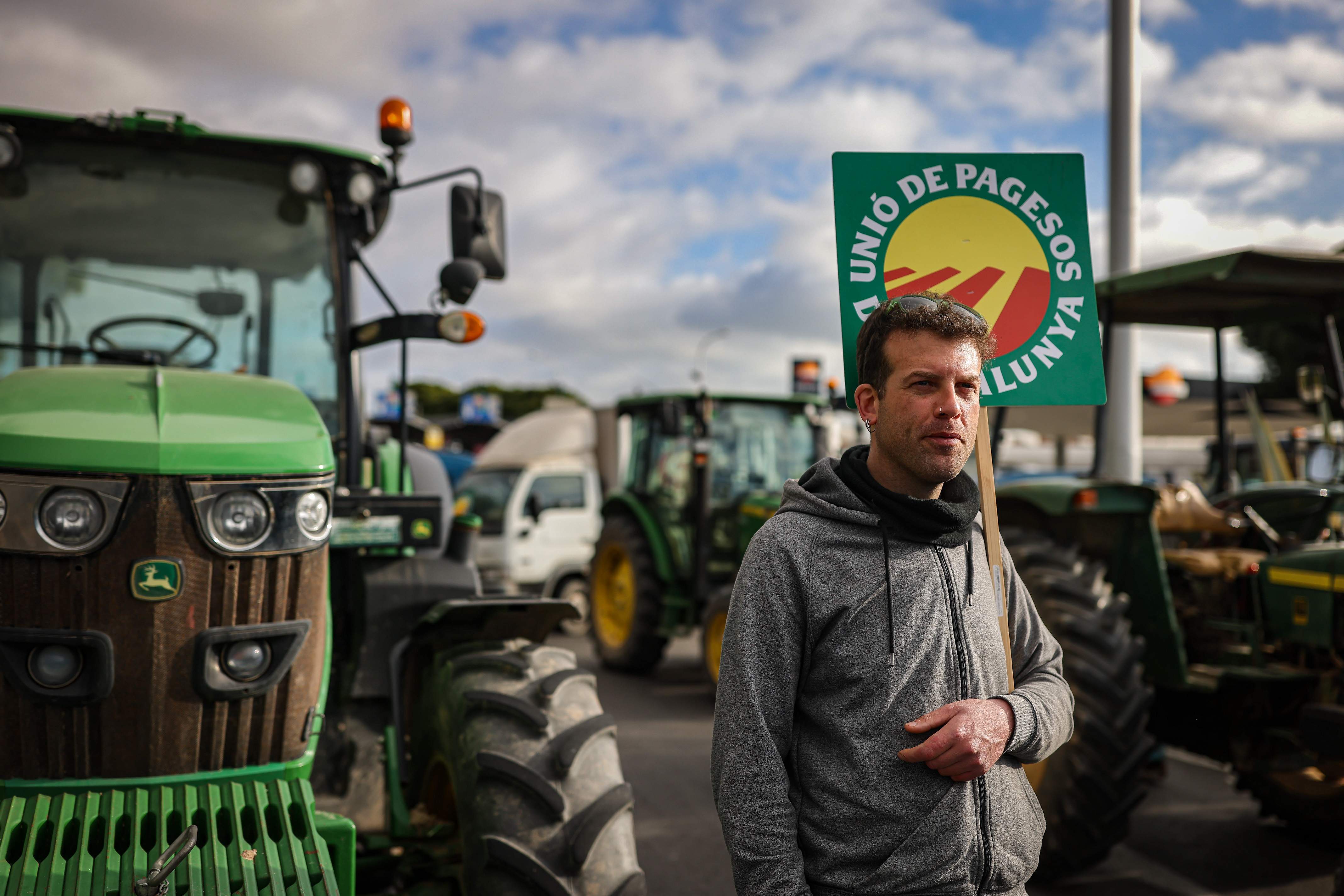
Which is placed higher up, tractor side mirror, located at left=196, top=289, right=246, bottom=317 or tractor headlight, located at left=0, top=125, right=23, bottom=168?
tractor headlight, located at left=0, top=125, right=23, bottom=168

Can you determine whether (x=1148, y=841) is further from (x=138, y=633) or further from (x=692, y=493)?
(x=692, y=493)

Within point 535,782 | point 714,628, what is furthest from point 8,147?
point 714,628

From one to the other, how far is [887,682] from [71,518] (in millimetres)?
1790

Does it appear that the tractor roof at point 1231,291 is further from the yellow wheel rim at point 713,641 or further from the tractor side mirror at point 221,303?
the yellow wheel rim at point 713,641

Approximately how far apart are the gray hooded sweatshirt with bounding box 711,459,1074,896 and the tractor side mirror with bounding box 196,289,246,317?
2.47 m

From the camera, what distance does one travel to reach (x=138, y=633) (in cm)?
239

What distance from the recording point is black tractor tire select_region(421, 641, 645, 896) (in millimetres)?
2639

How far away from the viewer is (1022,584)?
2.12 m

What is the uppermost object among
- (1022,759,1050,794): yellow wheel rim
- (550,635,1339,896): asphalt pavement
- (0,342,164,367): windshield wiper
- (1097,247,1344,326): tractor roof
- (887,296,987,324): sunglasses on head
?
(1097,247,1344,326): tractor roof

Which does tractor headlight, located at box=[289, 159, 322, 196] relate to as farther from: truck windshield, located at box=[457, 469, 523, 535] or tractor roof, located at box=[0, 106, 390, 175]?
truck windshield, located at box=[457, 469, 523, 535]

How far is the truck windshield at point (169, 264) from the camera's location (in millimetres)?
3375

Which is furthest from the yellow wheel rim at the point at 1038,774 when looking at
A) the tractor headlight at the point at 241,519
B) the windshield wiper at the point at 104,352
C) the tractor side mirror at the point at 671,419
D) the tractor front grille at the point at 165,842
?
the tractor side mirror at the point at 671,419

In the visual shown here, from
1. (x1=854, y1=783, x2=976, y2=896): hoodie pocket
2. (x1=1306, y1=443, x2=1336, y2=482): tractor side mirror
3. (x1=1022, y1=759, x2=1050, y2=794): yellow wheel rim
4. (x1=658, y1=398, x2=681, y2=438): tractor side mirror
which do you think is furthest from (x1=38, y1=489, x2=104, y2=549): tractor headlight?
(x1=658, y1=398, x2=681, y2=438): tractor side mirror

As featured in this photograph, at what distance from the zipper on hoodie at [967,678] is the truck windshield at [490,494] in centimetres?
1095
